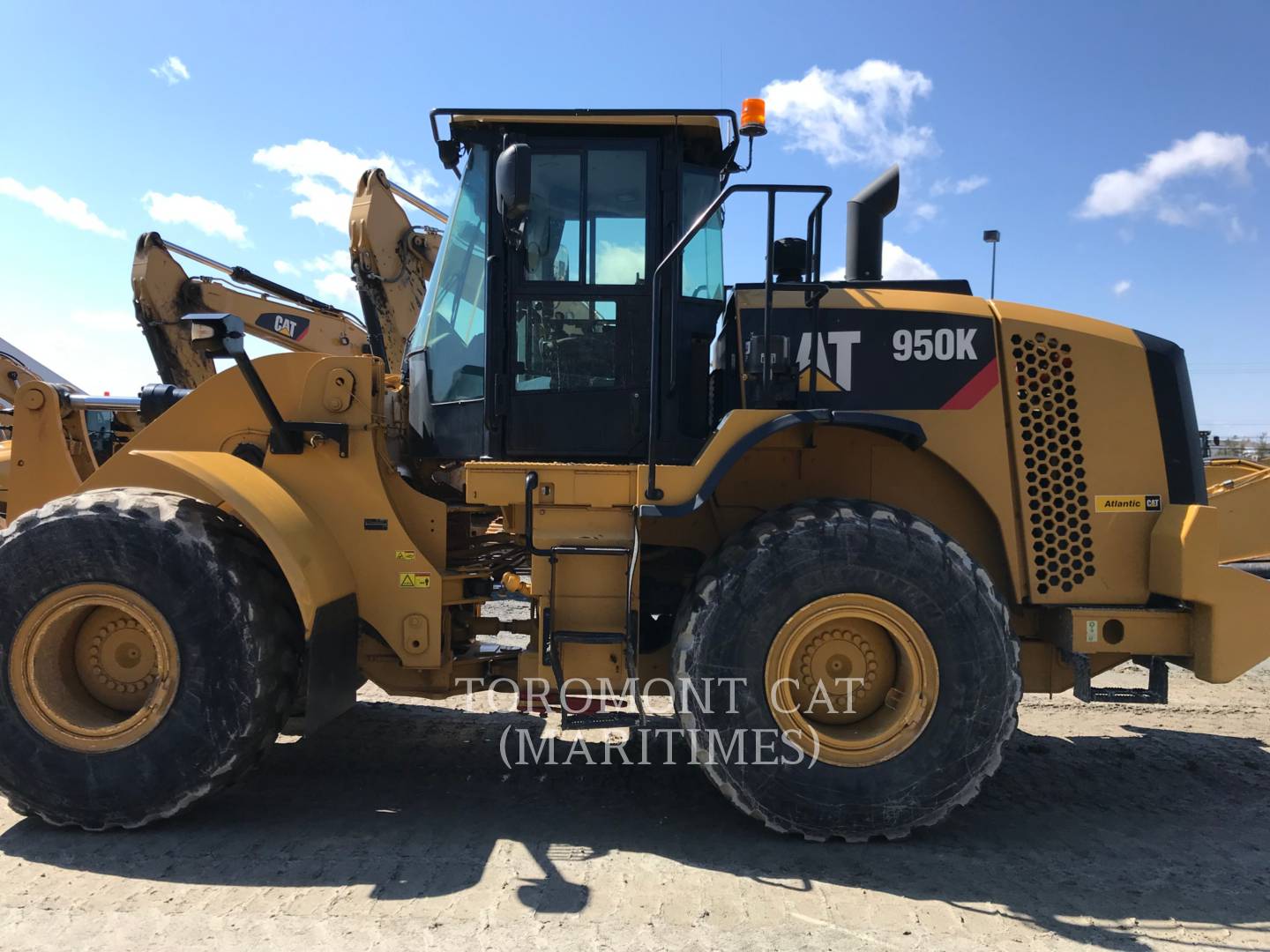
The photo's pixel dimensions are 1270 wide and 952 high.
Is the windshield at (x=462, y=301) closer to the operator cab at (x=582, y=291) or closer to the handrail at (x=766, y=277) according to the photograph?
the operator cab at (x=582, y=291)

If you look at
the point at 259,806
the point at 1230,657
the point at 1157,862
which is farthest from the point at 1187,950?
the point at 259,806

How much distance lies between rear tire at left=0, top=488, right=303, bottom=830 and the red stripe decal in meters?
3.18

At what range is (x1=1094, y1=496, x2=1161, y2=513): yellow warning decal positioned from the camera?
3670mm

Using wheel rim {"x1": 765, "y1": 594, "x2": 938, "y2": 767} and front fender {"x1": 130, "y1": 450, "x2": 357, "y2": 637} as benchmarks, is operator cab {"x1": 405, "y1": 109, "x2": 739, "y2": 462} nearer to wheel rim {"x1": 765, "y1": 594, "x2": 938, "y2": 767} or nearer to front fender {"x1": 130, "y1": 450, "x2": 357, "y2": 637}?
front fender {"x1": 130, "y1": 450, "x2": 357, "y2": 637}

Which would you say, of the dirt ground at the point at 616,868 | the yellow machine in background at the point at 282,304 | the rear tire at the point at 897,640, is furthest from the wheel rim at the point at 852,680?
the yellow machine in background at the point at 282,304

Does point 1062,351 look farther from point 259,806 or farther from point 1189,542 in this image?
point 259,806

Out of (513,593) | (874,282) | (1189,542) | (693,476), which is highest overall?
(874,282)

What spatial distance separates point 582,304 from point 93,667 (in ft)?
9.03

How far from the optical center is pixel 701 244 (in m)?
4.04

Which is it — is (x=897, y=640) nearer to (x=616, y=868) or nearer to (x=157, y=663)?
(x=616, y=868)

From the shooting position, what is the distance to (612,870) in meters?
3.13

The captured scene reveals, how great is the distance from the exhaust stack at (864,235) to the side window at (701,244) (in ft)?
2.78

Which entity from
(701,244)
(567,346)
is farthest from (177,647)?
(701,244)

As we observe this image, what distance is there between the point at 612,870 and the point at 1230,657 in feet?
9.20
